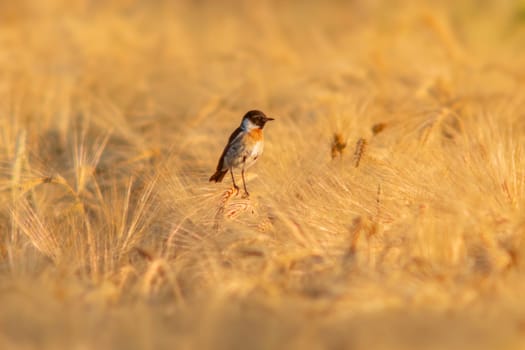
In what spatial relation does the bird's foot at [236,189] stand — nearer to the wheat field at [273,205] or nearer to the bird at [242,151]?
the wheat field at [273,205]

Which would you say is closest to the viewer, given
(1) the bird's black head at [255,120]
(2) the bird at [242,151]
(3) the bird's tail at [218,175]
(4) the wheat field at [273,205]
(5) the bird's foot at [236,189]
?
(4) the wheat field at [273,205]

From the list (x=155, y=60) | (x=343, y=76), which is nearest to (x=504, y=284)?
(x=343, y=76)

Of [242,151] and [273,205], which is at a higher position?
[242,151]

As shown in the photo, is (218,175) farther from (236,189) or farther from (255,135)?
(236,189)

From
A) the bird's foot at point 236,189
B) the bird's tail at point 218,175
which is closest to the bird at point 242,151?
the bird's tail at point 218,175

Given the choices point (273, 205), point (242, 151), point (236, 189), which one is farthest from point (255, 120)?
point (273, 205)

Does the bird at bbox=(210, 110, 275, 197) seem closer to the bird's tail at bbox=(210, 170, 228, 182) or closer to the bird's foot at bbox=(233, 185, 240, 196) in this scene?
the bird's tail at bbox=(210, 170, 228, 182)

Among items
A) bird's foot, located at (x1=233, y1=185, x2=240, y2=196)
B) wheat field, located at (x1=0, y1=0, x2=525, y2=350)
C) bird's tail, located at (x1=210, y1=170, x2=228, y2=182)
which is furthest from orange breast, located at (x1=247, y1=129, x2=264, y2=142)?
bird's foot, located at (x1=233, y1=185, x2=240, y2=196)

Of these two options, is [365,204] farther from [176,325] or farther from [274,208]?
[176,325]
